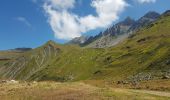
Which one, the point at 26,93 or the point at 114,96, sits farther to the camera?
the point at 26,93

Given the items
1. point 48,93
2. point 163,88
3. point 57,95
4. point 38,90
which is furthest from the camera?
point 163,88

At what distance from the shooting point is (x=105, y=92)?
51219 millimetres

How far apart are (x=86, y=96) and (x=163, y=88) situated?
21979 mm

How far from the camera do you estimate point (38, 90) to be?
185 feet

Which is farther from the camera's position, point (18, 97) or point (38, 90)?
point (38, 90)

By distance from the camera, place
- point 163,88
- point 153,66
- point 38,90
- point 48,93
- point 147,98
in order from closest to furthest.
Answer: point 147,98, point 48,93, point 38,90, point 163,88, point 153,66

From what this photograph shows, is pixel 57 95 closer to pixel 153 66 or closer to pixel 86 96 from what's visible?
pixel 86 96

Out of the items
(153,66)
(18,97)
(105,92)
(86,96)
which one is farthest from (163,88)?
(153,66)

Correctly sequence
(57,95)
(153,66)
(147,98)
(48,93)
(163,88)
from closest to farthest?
1. (147,98)
2. (57,95)
3. (48,93)
4. (163,88)
5. (153,66)

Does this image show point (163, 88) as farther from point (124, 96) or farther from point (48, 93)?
point (48, 93)

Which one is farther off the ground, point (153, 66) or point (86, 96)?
point (153, 66)

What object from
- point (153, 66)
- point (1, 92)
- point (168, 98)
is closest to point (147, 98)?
point (168, 98)

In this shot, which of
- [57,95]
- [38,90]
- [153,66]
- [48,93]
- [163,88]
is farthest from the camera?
[153,66]

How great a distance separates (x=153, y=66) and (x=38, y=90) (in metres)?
151
